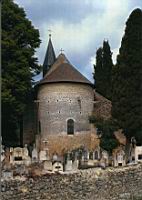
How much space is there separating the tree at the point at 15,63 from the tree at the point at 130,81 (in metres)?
4.75

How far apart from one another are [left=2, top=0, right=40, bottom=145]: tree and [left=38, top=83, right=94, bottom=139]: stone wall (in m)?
1.28

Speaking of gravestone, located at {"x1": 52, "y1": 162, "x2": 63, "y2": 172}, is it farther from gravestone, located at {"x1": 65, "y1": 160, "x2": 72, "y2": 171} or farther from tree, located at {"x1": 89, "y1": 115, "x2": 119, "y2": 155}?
tree, located at {"x1": 89, "y1": 115, "x2": 119, "y2": 155}

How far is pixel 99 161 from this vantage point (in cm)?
2225

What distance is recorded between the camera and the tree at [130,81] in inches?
948

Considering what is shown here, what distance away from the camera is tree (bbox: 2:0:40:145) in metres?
25.3

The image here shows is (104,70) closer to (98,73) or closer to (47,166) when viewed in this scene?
(98,73)

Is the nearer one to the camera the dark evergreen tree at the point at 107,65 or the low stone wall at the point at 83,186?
the low stone wall at the point at 83,186

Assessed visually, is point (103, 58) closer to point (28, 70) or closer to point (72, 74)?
point (72, 74)

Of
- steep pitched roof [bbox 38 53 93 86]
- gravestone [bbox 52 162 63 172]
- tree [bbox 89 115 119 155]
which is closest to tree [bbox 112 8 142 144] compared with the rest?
tree [bbox 89 115 119 155]

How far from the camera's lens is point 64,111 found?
91.4 feet

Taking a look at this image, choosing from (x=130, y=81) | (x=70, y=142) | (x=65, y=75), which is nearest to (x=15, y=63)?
(x=65, y=75)

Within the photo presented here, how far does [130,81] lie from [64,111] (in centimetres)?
483

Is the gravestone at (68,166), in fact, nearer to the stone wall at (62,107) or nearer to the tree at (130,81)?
the tree at (130,81)

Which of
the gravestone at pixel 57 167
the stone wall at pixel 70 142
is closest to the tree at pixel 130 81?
the stone wall at pixel 70 142
